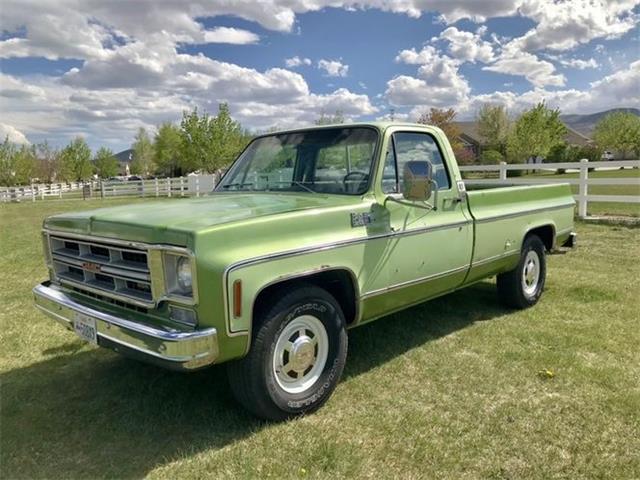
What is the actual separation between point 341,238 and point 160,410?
5.81ft

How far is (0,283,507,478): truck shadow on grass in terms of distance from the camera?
3.12 metres

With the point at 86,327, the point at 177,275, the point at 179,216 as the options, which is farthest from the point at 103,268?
the point at 177,275

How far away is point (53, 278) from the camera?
4031mm

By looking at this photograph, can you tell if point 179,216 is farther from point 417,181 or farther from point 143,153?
point 143,153

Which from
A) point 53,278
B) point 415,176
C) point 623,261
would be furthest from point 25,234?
point 623,261

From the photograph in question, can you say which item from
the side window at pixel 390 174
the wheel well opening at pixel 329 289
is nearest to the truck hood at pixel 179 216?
the side window at pixel 390 174

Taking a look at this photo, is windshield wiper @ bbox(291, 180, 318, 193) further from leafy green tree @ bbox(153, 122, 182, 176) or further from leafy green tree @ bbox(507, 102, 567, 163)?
leafy green tree @ bbox(153, 122, 182, 176)

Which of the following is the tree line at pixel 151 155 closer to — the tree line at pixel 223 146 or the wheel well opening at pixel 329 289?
the tree line at pixel 223 146

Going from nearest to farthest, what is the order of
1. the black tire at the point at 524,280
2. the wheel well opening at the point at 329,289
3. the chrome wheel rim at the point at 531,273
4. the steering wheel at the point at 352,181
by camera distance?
the wheel well opening at the point at 329,289 → the steering wheel at the point at 352,181 → the black tire at the point at 524,280 → the chrome wheel rim at the point at 531,273

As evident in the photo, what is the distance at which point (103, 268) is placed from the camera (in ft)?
11.3

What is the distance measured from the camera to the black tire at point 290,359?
3.21 m

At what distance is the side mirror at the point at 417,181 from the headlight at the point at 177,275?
5.98 feet

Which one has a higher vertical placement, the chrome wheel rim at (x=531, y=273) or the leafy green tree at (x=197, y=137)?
the leafy green tree at (x=197, y=137)

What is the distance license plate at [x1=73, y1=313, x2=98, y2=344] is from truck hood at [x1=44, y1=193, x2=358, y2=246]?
0.56m
